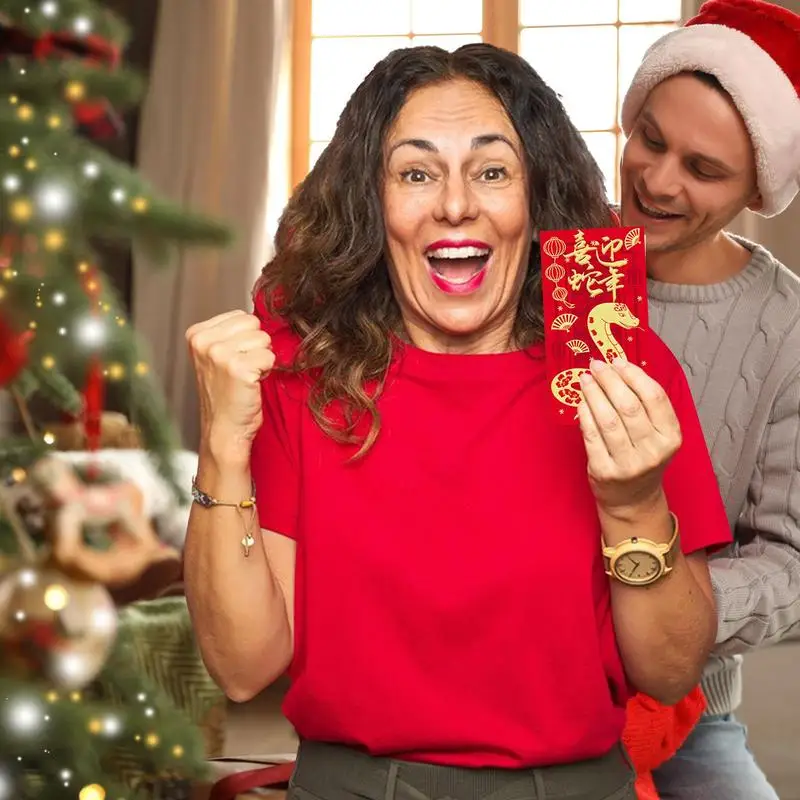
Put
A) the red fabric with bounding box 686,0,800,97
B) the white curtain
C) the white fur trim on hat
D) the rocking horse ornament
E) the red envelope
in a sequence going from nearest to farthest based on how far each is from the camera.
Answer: the red envelope
the rocking horse ornament
the white fur trim on hat
the red fabric with bounding box 686,0,800,97
the white curtain

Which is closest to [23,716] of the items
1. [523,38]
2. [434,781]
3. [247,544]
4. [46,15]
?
[247,544]

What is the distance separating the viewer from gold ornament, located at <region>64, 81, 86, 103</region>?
5.70ft

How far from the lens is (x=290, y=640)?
1578 millimetres

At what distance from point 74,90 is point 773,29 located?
3.62 feet

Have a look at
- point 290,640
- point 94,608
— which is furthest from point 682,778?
point 94,608

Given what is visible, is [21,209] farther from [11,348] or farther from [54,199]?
[11,348]

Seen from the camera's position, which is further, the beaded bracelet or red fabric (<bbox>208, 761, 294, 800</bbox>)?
red fabric (<bbox>208, 761, 294, 800</bbox>)

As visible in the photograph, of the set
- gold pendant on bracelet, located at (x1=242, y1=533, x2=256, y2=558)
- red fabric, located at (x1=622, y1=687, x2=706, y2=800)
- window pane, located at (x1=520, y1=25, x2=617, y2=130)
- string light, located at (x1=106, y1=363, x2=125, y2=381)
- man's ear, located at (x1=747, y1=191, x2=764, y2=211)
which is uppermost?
window pane, located at (x1=520, y1=25, x2=617, y2=130)

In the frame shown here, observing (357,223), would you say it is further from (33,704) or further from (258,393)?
(33,704)

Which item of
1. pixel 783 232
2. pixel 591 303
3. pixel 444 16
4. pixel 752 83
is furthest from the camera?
pixel 444 16

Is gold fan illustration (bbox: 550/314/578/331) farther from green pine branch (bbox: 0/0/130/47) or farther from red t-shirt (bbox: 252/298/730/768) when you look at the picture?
green pine branch (bbox: 0/0/130/47)

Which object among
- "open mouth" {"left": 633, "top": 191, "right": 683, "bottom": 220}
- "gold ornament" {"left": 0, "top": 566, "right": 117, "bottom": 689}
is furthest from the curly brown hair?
"gold ornament" {"left": 0, "top": 566, "right": 117, "bottom": 689}

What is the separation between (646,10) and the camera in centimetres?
570

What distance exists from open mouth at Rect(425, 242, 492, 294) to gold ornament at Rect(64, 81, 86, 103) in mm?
532
